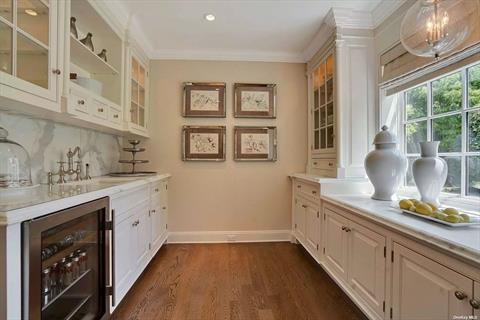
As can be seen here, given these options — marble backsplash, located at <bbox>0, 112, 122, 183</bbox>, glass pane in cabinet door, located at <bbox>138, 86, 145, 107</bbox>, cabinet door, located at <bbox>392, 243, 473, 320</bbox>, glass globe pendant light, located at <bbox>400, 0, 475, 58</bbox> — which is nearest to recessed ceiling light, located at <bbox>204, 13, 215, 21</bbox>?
glass pane in cabinet door, located at <bbox>138, 86, 145, 107</bbox>

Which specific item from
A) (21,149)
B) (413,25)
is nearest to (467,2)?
(413,25)

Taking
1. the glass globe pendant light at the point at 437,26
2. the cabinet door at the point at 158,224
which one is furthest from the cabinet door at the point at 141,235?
the glass globe pendant light at the point at 437,26

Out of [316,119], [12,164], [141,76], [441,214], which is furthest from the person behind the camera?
[316,119]

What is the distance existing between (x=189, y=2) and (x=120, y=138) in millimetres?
1748

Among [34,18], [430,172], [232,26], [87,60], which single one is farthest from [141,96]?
[430,172]

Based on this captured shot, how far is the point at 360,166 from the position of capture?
2.41 m

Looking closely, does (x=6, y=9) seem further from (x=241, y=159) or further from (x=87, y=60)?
(x=241, y=159)

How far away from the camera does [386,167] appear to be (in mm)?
1872

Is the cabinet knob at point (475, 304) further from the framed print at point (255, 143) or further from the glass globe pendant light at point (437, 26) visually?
the framed print at point (255, 143)

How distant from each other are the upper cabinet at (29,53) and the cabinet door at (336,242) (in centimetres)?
207

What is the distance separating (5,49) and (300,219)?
9.21 feet

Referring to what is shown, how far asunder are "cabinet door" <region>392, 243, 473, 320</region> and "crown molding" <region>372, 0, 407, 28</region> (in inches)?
77.0

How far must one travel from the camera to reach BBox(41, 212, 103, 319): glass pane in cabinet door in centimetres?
115

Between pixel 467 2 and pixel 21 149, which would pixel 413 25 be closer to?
pixel 467 2
